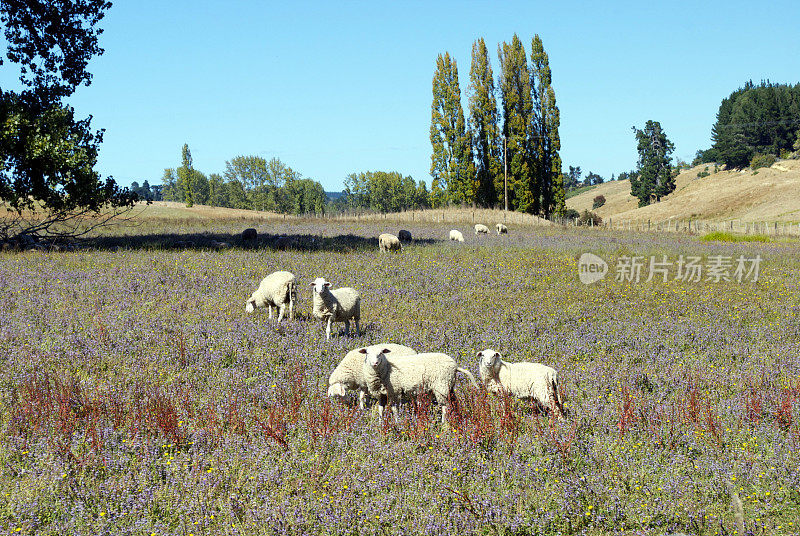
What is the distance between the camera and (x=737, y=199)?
92.1m

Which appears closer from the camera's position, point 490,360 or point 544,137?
point 490,360

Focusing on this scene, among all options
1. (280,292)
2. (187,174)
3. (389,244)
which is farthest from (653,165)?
(280,292)

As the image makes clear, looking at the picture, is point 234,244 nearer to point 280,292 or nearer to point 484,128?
point 280,292

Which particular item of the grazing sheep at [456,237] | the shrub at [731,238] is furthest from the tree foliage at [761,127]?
the grazing sheep at [456,237]

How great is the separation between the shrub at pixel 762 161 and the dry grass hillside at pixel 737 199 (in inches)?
59.6

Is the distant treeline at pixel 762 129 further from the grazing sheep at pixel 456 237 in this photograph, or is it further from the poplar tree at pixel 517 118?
the grazing sheep at pixel 456 237

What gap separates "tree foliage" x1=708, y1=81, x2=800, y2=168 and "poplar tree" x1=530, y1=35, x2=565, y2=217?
80.9 meters

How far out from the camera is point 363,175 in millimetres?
164375

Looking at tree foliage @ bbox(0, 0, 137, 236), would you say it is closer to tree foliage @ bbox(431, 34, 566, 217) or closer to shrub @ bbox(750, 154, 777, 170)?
tree foliage @ bbox(431, 34, 566, 217)

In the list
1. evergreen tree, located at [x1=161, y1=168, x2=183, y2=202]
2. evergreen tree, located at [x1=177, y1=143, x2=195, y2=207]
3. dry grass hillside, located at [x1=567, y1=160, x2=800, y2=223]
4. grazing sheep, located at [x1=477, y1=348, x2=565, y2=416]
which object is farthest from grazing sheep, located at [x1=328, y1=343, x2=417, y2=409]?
evergreen tree, located at [x1=161, y1=168, x2=183, y2=202]

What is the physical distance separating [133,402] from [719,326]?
11962 millimetres

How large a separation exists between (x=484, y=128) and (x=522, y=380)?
5390 cm

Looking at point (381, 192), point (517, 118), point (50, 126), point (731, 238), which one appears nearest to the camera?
point (50, 126)

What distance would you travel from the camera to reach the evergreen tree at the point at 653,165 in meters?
117
